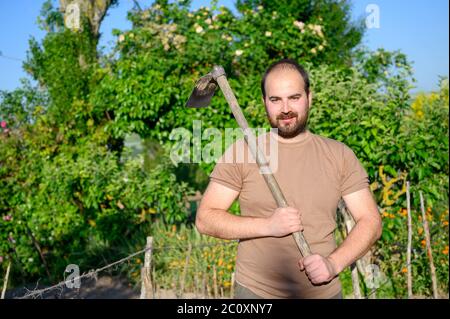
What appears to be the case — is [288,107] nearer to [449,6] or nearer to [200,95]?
[200,95]

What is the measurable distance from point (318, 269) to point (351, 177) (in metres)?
0.41

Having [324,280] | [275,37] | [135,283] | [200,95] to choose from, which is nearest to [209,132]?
[275,37]

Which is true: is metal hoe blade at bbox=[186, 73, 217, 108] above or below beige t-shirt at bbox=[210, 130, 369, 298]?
above

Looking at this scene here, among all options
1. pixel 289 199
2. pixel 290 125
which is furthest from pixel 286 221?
pixel 290 125

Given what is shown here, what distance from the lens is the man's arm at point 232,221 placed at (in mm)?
1817

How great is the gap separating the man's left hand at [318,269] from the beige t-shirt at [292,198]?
17cm

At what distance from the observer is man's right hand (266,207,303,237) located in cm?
181

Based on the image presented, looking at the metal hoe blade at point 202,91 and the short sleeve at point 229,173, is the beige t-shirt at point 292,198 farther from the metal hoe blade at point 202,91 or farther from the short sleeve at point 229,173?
the metal hoe blade at point 202,91

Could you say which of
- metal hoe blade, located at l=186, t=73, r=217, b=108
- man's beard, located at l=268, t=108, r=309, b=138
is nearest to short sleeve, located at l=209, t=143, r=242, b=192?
man's beard, located at l=268, t=108, r=309, b=138

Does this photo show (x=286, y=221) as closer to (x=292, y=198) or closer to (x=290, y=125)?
(x=292, y=198)

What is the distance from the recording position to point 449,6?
6.95 metres

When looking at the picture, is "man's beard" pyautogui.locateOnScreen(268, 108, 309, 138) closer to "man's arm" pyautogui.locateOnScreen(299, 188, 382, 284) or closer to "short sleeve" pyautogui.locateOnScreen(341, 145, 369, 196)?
"short sleeve" pyautogui.locateOnScreen(341, 145, 369, 196)

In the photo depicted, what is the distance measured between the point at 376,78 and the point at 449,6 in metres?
1.70

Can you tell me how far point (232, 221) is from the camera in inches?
74.8
